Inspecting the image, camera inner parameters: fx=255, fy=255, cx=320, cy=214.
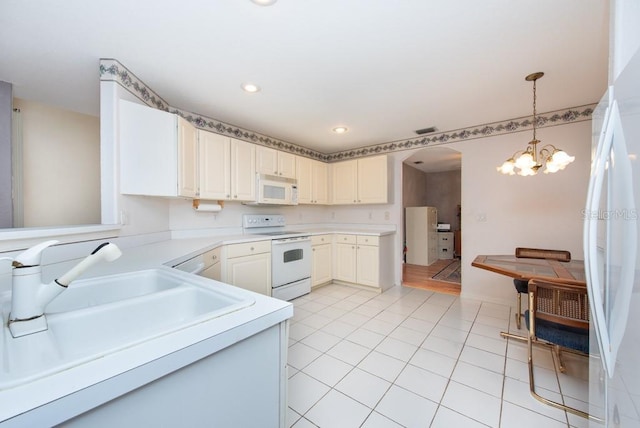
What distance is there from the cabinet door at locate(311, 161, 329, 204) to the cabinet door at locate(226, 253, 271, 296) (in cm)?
149

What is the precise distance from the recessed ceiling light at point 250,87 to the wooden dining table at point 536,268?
237 cm

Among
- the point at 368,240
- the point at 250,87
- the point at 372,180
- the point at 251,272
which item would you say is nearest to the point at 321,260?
the point at 368,240

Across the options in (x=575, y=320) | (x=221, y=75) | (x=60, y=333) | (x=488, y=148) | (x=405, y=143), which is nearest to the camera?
(x=60, y=333)

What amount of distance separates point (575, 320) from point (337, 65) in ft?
7.69

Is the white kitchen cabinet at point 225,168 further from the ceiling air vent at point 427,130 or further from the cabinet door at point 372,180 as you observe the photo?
the ceiling air vent at point 427,130

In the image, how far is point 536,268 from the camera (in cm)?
197

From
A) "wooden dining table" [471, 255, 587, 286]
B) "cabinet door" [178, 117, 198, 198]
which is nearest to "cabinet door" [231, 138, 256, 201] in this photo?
"cabinet door" [178, 117, 198, 198]

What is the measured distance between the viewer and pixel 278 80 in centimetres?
220

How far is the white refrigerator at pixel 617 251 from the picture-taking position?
0.65 m

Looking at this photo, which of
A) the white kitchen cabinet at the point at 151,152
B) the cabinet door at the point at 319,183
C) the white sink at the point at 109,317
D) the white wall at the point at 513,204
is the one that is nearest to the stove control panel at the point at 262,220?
the cabinet door at the point at 319,183

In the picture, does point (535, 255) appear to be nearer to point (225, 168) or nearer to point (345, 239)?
point (345, 239)

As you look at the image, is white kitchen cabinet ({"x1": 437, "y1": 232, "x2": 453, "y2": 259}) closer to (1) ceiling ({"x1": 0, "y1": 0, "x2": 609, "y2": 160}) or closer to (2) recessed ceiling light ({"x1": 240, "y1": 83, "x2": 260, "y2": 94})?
(1) ceiling ({"x1": 0, "y1": 0, "x2": 609, "y2": 160})

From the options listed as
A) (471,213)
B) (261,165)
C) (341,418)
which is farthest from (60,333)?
(471,213)

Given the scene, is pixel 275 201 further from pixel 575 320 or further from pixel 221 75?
pixel 575 320
